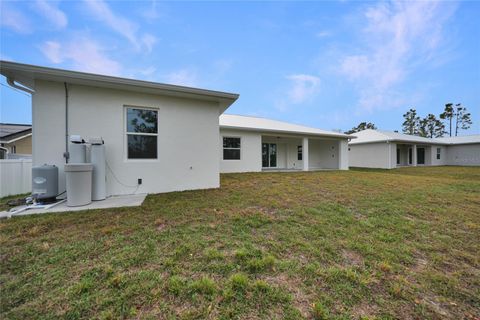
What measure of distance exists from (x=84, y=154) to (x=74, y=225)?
220 centimetres

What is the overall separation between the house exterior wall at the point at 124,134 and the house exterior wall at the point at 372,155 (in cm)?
1844

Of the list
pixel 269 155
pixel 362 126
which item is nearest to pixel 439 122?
pixel 362 126

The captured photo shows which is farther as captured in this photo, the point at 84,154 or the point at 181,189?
the point at 181,189

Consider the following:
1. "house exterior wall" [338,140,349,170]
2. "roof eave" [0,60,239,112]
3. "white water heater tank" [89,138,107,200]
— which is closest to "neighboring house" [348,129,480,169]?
"house exterior wall" [338,140,349,170]

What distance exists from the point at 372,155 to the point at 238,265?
21696mm

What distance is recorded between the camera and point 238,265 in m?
2.29

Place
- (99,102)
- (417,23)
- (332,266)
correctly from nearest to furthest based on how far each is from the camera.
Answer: (332,266), (99,102), (417,23)

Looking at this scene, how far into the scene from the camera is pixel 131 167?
227 inches

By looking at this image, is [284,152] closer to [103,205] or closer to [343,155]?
[343,155]

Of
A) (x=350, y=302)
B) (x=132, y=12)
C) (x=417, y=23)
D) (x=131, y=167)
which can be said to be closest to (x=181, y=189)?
(x=131, y=167)

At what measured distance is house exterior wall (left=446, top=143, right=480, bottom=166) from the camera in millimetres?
22016

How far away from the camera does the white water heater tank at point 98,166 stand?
4.98 m

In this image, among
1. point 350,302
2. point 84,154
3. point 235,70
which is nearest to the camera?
point 350,302

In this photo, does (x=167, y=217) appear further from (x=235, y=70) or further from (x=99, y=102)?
(x=235, y=70)
